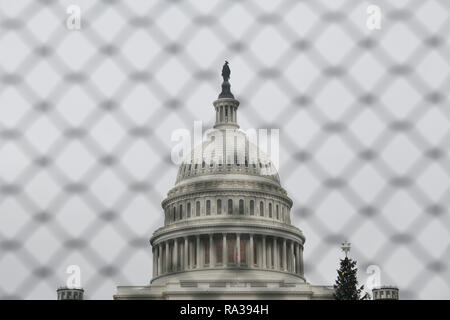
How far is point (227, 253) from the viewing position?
66.9 meters

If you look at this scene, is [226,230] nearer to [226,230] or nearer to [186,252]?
[226,230]

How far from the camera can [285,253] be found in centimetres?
7250

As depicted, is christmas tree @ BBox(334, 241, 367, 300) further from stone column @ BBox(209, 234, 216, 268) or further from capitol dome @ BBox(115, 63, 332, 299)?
stone column @ BBox(209, 234, 216, 268)

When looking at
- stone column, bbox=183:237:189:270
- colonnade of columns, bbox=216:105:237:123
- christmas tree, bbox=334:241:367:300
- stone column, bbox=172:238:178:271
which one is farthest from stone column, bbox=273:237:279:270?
christmas tree, bbox=334:241:367:300

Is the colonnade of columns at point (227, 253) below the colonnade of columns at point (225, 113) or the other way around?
below

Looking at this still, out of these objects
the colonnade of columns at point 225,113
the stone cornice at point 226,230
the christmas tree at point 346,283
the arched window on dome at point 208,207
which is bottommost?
the christmas tree at point 346,283

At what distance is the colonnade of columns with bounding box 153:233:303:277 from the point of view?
67688 mm

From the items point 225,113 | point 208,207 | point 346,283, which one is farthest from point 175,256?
point 346,283

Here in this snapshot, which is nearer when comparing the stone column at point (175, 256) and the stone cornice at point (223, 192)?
the stone column at point (175, 256)

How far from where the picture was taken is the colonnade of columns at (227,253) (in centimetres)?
6769

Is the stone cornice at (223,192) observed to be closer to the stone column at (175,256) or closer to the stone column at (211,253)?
the stone column at (175,256)

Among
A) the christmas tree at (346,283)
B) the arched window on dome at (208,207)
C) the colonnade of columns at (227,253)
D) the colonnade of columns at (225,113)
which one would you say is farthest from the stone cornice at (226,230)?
the christmas tree at (346,283)
